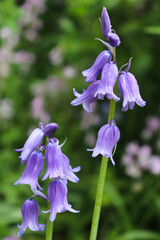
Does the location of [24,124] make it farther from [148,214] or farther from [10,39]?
[148,214]

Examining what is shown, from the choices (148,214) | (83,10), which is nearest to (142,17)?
(83,10)

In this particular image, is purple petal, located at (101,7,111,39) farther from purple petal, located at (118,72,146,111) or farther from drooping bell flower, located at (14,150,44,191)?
drooping bell flower, located at (14,150,44,191)

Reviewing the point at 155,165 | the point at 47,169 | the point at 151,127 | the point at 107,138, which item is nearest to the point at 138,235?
the point at 155,165

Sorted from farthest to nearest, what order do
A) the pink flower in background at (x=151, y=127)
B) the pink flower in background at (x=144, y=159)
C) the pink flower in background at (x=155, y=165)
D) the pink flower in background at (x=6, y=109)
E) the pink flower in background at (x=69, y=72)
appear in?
the pink flower in background at (x=6, y=109), the pink flower in background at (x=69, y=72), the pink flower in background at (x=151, y=127), the pink flower in background at (x=144, y=159), the pink flower in background at (x=155, y=165)

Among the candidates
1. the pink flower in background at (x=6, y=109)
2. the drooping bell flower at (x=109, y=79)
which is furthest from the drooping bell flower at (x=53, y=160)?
the pink flower in background at (x=6, y=109)

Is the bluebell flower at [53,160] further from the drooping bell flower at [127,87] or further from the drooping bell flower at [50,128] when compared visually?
the drooping bell flower at [127,87]

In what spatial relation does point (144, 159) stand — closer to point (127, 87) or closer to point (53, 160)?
point (127, 87)

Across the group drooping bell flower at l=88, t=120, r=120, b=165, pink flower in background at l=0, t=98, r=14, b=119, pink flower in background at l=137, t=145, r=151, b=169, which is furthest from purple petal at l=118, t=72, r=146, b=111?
pink flower in background at l=0, t=98, r=14, b=119
